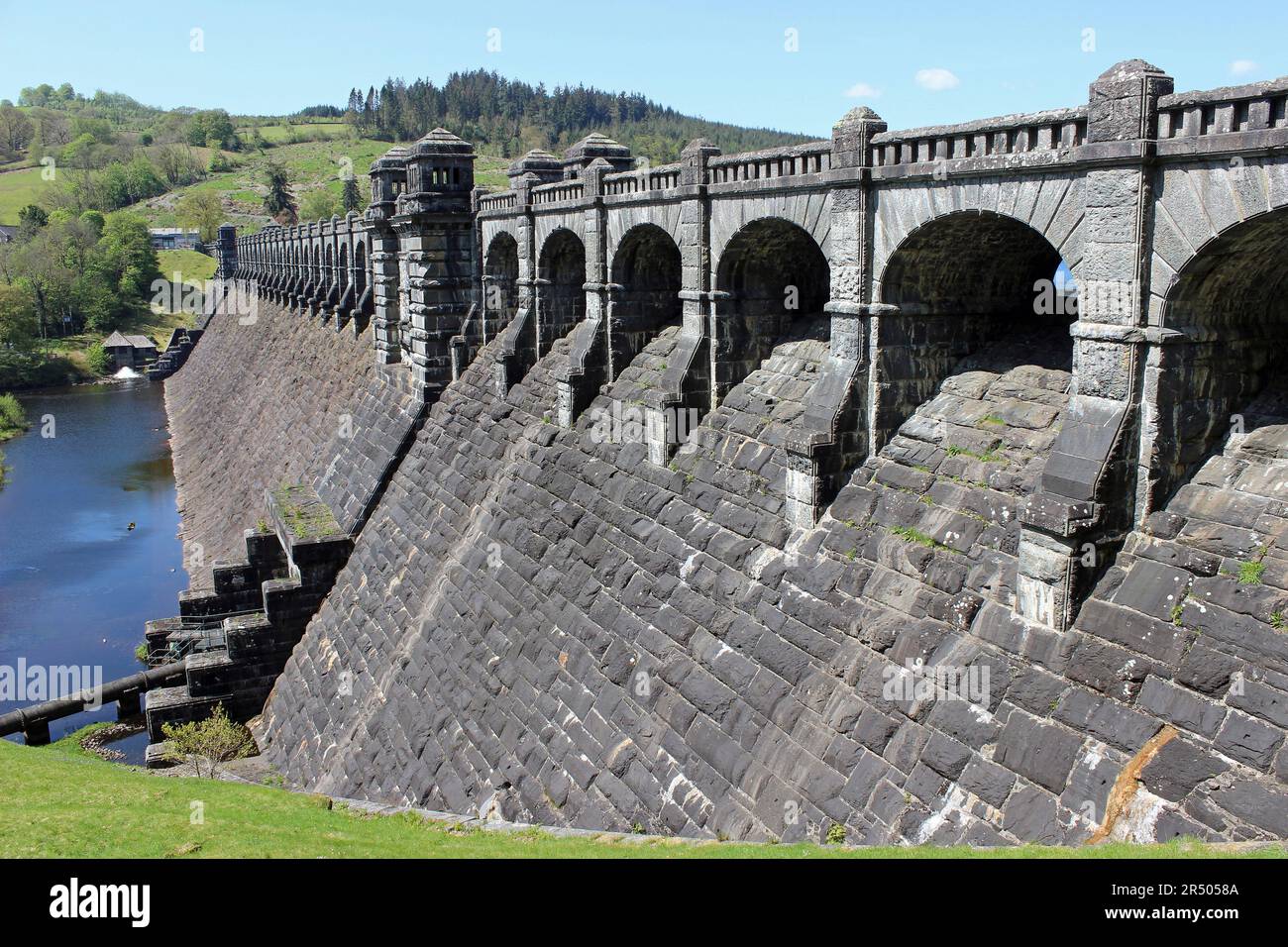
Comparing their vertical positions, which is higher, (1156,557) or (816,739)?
(1156,557)

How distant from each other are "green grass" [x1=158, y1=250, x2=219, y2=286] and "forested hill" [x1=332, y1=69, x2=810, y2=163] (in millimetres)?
57038

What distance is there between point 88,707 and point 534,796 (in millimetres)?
17903

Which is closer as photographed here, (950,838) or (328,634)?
(950,838)

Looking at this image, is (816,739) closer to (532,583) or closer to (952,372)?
(952,372)

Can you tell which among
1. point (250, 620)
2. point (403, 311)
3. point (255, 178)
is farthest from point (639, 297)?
point (255, 178)

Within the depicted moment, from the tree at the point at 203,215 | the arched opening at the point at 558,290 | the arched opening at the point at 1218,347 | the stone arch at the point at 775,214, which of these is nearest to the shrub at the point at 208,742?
the arched opening at the point at 558,290

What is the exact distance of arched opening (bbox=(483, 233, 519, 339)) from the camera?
28797 millimetres

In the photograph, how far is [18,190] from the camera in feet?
486

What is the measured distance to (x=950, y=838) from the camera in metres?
9.55

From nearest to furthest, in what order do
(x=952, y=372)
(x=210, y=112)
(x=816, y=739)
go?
Result: (x=816, y=739), (x=952, y=372), (x=210, y=112)

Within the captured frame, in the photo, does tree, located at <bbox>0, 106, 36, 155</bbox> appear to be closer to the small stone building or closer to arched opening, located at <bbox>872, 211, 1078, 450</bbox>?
the small stone building

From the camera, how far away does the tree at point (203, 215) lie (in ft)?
415
